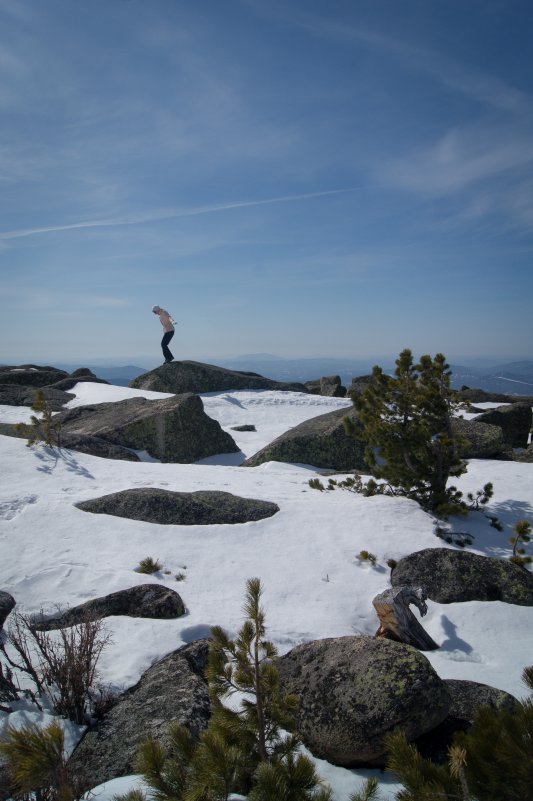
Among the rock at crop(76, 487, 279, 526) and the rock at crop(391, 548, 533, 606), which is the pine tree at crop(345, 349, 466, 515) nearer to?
the rock at crop(391, 548, 533, 606)

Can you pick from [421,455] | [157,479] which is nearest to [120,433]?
[157,479]

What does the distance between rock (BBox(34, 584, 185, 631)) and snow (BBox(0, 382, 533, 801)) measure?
27 cm

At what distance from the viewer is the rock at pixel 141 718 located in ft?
13.4

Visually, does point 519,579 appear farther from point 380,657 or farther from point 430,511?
point 380,657

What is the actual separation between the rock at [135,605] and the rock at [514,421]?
647 inches

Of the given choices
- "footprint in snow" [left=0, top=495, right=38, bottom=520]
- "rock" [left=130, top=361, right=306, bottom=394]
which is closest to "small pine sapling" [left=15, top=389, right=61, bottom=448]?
Result: "footprint in snow" [left=0, top=495, right=38, bottom=520]

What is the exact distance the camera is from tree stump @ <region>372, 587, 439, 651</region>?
21.5ft

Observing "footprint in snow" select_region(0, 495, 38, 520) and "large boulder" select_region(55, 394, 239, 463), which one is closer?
"footprint in snow" select_region(0, 495, 38, 520)

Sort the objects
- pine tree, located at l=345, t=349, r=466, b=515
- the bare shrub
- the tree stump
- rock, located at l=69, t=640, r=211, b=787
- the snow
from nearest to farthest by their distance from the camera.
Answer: rock, located at l=69, t=640, r=211, b=787 → the bare shrub → the snow → the tree stump → pine tree, located at l=345, t=349, r=466, b=515

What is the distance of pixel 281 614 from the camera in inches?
295

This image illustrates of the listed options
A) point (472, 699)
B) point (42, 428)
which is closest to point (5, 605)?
point (472, 699)

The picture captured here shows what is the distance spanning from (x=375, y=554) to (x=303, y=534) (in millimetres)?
1511

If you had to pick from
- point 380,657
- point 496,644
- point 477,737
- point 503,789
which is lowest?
point 496,644

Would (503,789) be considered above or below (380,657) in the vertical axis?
above
